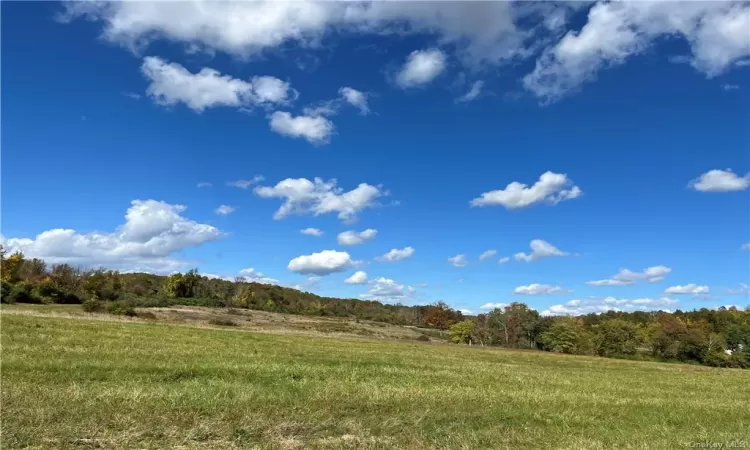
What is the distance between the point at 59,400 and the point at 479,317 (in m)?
164

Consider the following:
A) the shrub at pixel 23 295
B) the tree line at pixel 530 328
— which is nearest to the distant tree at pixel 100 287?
the tree line at pixel 530 328

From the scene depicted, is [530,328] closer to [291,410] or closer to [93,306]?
[93,306]

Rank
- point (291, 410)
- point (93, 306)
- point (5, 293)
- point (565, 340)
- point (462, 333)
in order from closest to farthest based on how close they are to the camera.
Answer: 1. point (291, 410)
2. point (93, 306)
3. point (5, 293)
4. point (565, 340)
5. point (462, 333)

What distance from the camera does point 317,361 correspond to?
2678 cm

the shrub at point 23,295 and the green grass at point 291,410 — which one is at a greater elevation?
the shrub at point 23,295

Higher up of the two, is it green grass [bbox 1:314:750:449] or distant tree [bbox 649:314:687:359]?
distant tree [bbox 649:314:687:359]

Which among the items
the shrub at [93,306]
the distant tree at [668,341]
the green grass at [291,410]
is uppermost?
the distant tree at [668,341]

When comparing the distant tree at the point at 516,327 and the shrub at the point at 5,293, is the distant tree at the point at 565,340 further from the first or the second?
the shrub at the point at 5,293

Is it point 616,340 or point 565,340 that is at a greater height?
point 616,340

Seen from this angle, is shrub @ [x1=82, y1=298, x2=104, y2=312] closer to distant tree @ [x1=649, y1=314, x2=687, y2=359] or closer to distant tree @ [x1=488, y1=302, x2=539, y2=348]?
distant tree @ [x1=488, y1=302, x2=539, y2=348]

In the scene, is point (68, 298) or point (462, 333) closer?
point (68, 298)

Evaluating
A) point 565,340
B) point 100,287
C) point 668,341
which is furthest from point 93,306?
point 668,341

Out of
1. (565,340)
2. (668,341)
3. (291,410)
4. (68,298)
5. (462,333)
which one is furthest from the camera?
(462,333)

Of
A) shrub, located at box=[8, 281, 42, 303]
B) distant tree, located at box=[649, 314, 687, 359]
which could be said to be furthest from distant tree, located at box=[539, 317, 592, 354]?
shrub, located at box=[8, 281, 42, 303]
